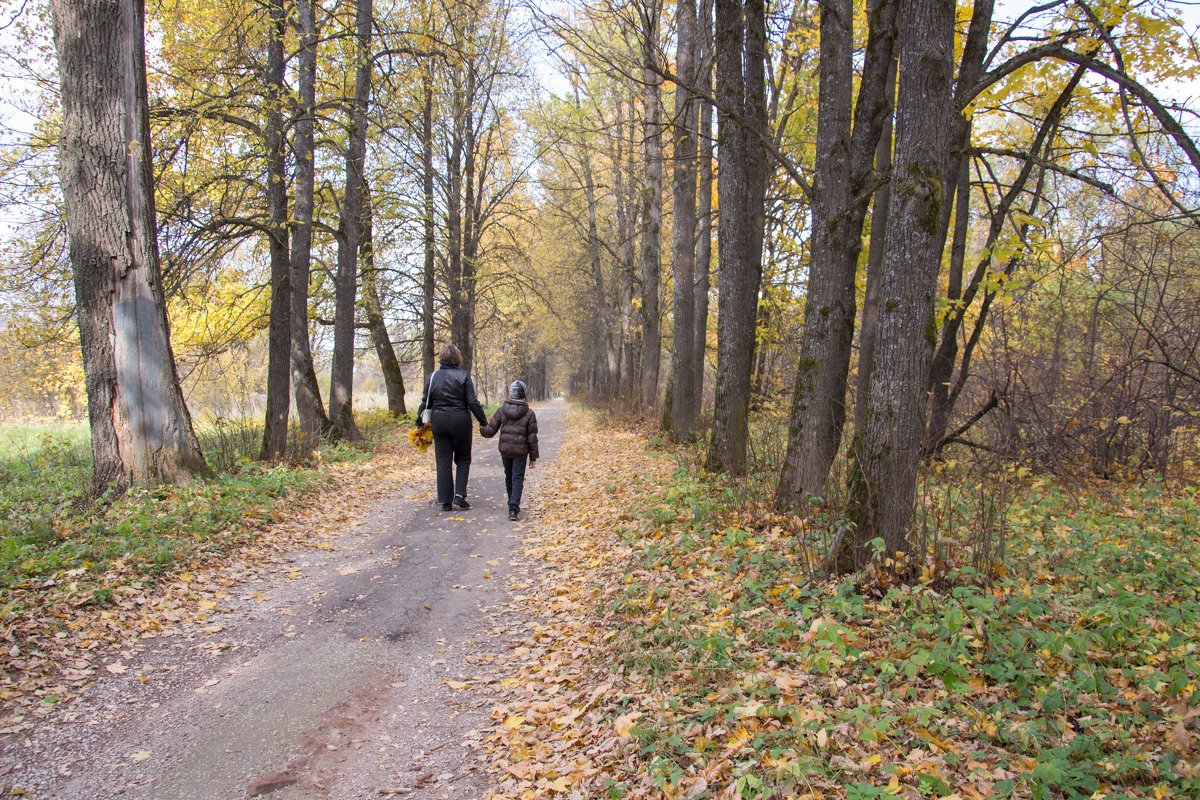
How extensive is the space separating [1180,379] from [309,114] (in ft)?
46.1

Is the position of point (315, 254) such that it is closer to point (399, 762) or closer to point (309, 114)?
point (309, 114)

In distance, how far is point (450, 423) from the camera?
29.3 feet

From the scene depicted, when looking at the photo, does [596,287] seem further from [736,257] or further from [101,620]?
[101,620]

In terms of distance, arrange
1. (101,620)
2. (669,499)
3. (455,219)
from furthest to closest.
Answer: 1. (455,219)
2. (669,499)
3. (101,620)

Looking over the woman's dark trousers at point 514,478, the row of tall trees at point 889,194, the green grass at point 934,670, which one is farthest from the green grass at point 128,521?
the row of tall trees at point 889,194

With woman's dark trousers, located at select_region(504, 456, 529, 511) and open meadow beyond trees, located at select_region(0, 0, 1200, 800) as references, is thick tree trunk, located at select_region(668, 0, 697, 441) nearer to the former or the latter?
open meadow beyond trees, located at select_region(0, 0, 1200, 800)

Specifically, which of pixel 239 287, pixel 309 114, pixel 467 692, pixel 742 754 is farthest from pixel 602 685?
pixel 239 287

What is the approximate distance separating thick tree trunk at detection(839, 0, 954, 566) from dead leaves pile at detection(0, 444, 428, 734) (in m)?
5.13

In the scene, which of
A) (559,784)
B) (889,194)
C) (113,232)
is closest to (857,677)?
(559,784)

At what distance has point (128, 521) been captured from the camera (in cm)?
608

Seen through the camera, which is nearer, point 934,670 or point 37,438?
point 934,670

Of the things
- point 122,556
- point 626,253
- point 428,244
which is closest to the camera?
point 122,556

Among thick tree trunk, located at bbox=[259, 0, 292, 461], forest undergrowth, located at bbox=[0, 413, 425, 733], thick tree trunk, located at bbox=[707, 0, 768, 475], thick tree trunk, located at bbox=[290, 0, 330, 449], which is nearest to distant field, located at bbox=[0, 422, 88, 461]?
forest undergrowth, located at bbox=[0, 413, 425, 733]

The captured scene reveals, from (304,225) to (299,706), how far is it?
33.9 feet
